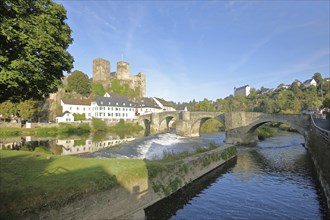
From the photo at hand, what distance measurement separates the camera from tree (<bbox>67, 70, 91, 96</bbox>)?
295 feet

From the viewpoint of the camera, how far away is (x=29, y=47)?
11188 mm

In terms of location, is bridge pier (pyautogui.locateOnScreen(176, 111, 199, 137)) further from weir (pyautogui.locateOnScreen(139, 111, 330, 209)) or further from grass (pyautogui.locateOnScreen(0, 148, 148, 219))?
grass (pyautogui.locateOnScreen(0, 148, 148, 219))

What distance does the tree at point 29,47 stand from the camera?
10.5 metres

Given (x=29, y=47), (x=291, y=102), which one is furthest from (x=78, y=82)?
(x=291, y=102)

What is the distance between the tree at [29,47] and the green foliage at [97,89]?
85332mm

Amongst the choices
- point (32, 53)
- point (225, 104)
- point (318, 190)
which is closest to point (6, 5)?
point (32, 53)

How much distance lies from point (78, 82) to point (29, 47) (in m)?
84.5

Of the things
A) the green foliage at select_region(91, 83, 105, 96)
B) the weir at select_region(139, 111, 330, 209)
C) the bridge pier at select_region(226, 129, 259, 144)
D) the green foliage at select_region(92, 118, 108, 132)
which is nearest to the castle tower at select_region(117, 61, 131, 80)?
the green foliage at select_region(91, 83, 105, 96)

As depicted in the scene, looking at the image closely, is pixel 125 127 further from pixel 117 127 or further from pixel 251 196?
pixel 251 196

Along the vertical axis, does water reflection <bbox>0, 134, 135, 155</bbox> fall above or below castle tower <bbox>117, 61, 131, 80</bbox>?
below

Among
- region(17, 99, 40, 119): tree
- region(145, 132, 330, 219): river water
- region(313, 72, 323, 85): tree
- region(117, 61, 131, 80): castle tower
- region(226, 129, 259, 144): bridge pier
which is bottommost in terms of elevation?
region(145, 132, 330, 219): river water

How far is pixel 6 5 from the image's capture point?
10.4 m

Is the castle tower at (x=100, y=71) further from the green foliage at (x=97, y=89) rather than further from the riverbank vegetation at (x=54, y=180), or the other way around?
the riverbank vegetation at (x=54, y=180)

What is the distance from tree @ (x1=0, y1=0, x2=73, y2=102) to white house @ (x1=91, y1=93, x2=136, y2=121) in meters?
67.3
